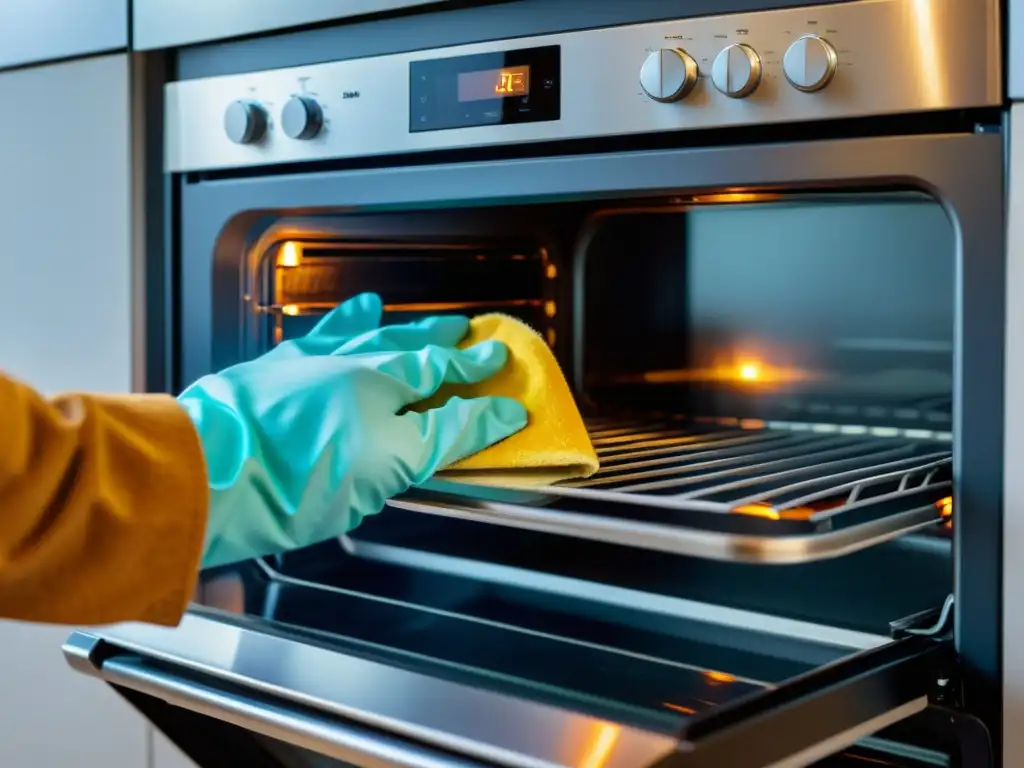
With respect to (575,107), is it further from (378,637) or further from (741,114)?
(378,637)

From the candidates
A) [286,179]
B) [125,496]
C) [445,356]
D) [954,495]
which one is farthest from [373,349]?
[954,495]

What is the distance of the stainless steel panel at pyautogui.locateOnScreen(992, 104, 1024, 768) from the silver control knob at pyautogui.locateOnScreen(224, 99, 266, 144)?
59 centimetres

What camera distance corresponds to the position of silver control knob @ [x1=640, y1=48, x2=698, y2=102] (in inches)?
33.4

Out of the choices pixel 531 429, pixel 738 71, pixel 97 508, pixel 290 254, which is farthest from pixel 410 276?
pixel 97 508

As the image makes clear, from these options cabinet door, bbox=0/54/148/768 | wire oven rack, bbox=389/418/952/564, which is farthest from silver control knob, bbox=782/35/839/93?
cabinet door, bbox=0/54/148/768

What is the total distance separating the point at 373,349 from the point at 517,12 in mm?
267

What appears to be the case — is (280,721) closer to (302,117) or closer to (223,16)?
(302,117)

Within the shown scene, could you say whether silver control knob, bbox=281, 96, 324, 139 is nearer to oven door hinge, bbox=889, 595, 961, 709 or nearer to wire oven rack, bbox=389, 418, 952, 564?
wire oven rack, bbox=389, 418, 952, 564

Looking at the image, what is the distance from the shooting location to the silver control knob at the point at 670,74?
85 cm

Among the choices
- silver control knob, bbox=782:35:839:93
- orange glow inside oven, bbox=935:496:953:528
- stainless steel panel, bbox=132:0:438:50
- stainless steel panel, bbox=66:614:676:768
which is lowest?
stainless steel panel, bbox=66:614:676:768

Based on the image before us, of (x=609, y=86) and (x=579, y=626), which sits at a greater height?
(x=609, y=86)

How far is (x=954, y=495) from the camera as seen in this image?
779 mm

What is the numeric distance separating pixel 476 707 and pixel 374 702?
Answer: 0.07 meters

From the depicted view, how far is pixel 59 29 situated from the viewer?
3.90 ft
